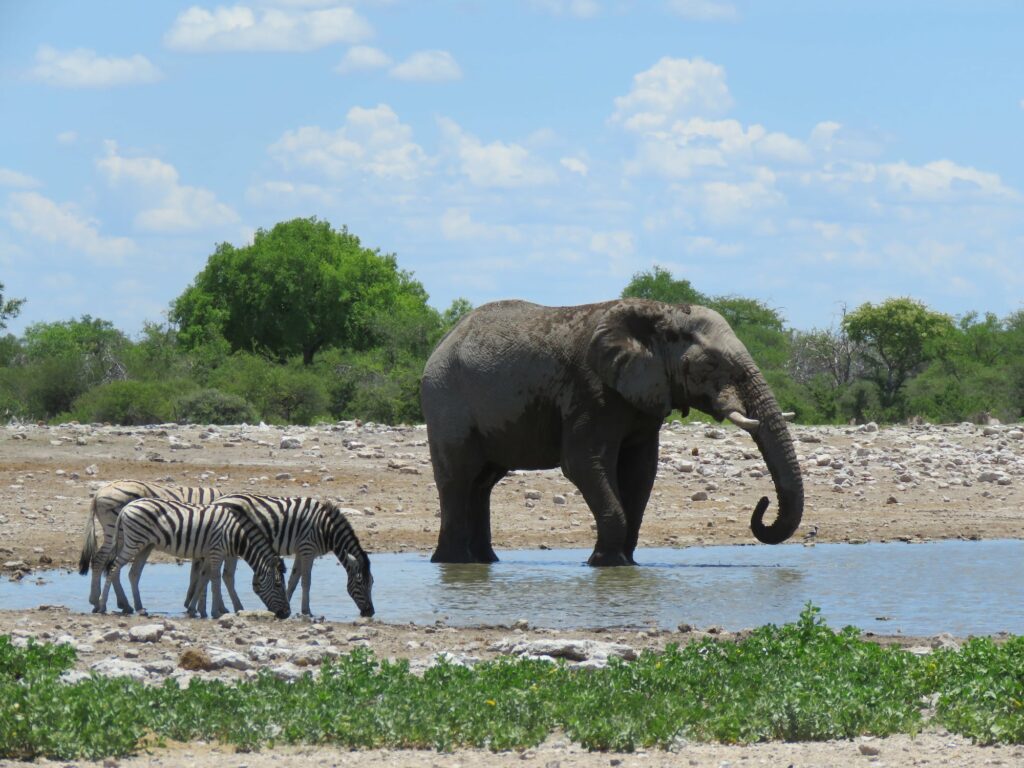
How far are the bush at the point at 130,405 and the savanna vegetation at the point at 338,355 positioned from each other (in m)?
0.04

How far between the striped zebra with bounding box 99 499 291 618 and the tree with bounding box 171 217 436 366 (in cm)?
4599

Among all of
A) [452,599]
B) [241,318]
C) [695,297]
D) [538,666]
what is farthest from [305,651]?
[695,297]

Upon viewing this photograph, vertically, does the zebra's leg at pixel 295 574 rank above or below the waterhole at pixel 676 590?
above

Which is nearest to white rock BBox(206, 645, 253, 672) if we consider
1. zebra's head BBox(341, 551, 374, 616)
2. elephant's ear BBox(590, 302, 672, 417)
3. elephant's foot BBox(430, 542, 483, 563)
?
zebra's head BBox(341, 551, 374, 616)

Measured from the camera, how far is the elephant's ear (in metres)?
17.2

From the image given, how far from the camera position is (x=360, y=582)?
13.8 meters

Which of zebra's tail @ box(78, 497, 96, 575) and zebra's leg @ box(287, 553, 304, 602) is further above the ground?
zebra's tail @ box(78, 497, 96, 575)

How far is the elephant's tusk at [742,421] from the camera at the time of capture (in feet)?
54.7

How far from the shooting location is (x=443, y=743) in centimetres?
819

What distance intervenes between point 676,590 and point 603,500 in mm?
2036

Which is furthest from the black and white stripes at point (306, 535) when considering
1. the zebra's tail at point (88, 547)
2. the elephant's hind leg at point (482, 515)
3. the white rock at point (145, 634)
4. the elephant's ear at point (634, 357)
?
the elephant's hind leg at point (482, 515)

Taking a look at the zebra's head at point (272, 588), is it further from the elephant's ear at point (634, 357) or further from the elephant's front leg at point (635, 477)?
the elephant's front leg at point (635, 477)

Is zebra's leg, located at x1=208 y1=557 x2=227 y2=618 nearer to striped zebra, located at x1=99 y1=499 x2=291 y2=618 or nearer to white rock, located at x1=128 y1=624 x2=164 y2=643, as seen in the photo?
striped zebra, located at x1=99 y1=499 x2=291 y2=618

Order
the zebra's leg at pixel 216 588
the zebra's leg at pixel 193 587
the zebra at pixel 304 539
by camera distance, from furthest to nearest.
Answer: the zebra at pixel 304 539, the zebra's leg at pixel 193 587, the zebra's leg at pixel 216 588
